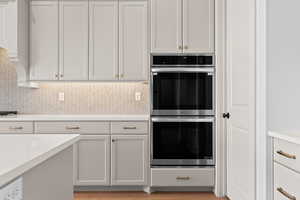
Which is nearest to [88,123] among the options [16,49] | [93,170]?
[93,170]

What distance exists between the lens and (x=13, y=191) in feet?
3.87

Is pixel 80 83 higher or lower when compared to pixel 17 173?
higher

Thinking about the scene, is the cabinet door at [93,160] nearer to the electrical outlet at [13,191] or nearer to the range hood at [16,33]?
the range hood at [16,33]

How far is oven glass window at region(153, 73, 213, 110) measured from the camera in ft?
13.5

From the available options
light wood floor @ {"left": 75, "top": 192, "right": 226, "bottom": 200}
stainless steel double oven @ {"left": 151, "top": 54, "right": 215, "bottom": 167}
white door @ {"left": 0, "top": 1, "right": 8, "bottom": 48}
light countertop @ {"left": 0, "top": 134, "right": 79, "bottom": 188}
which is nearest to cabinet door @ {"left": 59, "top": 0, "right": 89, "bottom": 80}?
white door @ {"left": 0, "top": 1, "right": 8, "bottom": 48}

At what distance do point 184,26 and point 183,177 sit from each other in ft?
5.85

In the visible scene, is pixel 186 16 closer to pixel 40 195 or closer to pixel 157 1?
pixel 157 1

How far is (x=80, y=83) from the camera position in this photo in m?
4.66

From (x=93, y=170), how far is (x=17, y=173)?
9.82ft

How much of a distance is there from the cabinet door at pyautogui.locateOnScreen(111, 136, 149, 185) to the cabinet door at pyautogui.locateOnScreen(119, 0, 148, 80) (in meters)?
0.78

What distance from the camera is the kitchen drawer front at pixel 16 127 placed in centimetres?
402
